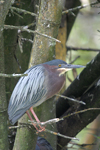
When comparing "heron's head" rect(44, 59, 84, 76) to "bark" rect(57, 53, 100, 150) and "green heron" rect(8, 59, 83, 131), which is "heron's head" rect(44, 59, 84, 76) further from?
"bark" rect(57, 53, 100, 150)

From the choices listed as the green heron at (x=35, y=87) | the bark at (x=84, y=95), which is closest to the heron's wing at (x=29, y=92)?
the green heron at (x=35, y=87)

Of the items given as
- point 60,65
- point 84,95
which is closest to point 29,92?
point 60,65

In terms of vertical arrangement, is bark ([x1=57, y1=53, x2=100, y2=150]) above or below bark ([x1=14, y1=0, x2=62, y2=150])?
below

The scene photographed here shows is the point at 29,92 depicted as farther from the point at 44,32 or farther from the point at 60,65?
the point at 44,32

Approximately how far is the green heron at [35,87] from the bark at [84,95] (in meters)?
0.38

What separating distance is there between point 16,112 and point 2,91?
1.63 feet

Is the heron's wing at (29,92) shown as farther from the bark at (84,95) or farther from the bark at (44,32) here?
the bark at (84,95)

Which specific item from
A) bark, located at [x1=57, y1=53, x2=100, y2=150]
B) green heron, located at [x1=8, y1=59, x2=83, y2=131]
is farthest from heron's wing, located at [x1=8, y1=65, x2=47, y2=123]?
bark, located at [x1=57, y1=53, x2=100, y2=150]

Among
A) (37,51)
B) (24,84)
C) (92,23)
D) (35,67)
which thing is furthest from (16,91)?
(92,23)

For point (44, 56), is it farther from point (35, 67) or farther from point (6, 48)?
point (6, 48)

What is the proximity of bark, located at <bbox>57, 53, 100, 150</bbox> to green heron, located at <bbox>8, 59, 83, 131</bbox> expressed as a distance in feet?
1.24

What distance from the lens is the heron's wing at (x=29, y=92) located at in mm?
1655

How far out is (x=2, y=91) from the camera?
1.18 meters

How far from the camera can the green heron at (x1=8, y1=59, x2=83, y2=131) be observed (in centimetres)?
166
